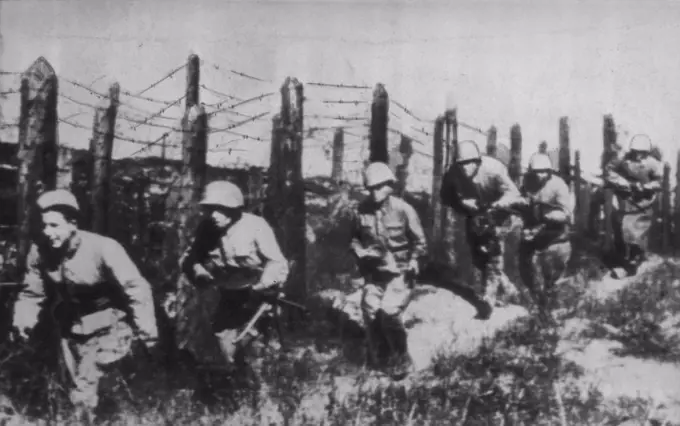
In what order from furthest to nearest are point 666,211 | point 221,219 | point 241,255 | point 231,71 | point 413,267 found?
1. point 666,211
2. point 231,71
3. point 413,267
4. point 221,219
5. point 241,255

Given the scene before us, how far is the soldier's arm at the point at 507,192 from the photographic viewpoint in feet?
13.9

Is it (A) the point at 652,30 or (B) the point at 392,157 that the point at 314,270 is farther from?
(A) the point at 652,30

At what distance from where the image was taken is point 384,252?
4.08 metres

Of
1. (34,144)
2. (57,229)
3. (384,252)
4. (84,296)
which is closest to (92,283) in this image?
(84,296)

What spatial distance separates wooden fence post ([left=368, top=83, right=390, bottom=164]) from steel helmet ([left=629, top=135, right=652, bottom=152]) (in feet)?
4.84

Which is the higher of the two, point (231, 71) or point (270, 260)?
point (231, 71)

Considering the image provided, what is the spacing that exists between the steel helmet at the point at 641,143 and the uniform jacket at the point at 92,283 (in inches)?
115

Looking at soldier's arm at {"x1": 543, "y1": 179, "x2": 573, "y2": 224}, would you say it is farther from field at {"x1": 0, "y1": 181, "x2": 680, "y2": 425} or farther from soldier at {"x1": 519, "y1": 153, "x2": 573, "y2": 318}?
field at {"x1": 0, "y1": 181, "x2": 680, "y2": 425}

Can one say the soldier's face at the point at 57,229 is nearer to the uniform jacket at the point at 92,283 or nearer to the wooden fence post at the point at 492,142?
the uniform jacket at the point at 92,283

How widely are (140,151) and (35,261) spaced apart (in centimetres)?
89

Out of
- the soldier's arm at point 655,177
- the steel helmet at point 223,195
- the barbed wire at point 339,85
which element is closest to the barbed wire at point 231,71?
the barbed wire at point 339,85

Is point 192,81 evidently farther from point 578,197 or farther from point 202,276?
point 578,197

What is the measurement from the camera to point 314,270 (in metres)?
4.15

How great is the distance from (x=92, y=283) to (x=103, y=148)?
93cm
